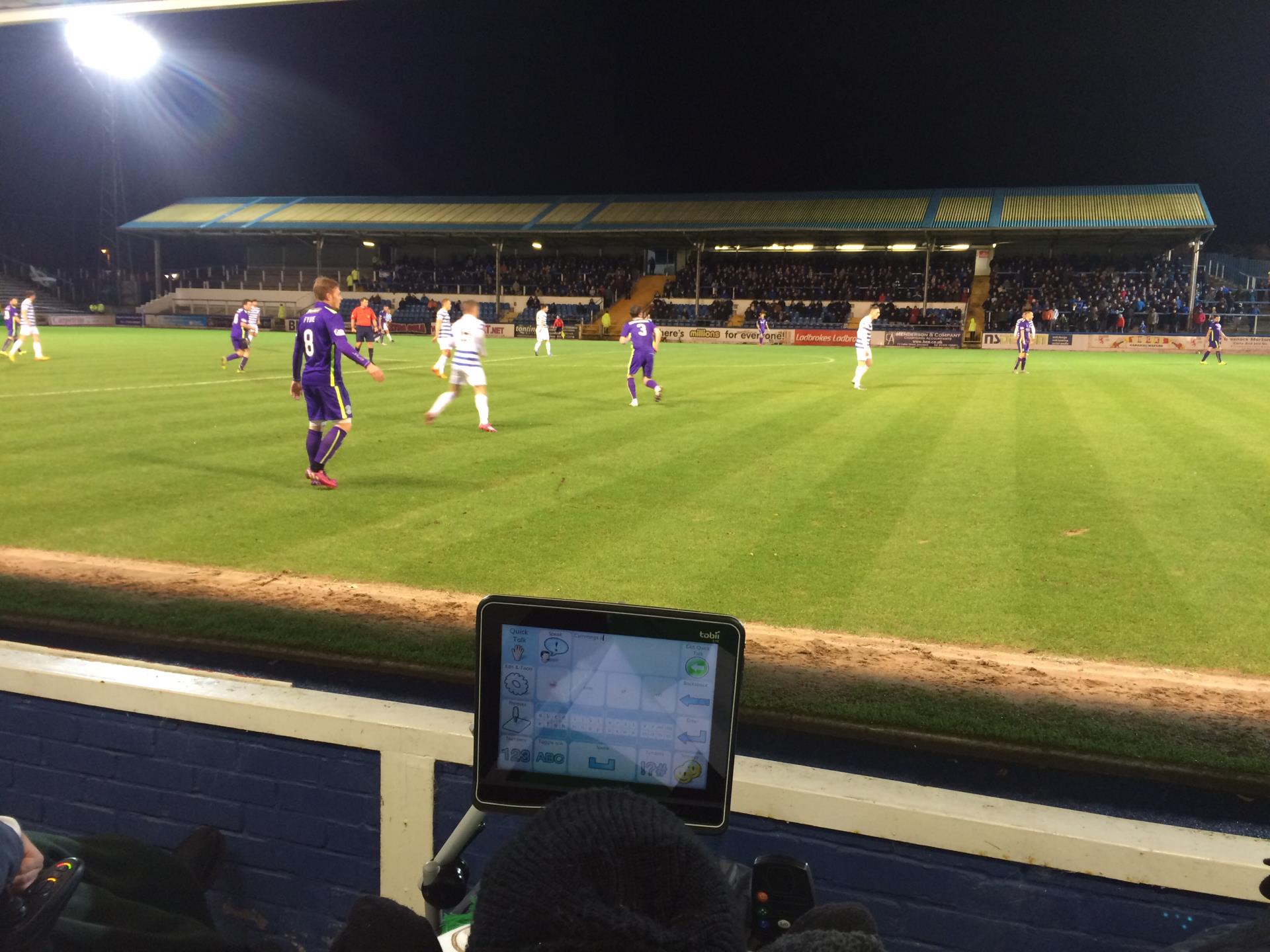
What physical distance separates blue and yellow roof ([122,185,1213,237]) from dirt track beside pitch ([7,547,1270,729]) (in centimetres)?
4137

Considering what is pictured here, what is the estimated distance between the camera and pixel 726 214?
46594 mm

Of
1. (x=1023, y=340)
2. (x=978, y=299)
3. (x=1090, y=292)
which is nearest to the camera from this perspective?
(x=1023, y=340)

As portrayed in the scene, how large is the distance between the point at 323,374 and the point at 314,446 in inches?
28.1

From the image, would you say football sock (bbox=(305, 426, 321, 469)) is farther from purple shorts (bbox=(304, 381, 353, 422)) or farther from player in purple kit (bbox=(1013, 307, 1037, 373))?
player in purple kit (bbox=(1013, 307, 1037, 373))

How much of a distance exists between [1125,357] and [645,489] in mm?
29643

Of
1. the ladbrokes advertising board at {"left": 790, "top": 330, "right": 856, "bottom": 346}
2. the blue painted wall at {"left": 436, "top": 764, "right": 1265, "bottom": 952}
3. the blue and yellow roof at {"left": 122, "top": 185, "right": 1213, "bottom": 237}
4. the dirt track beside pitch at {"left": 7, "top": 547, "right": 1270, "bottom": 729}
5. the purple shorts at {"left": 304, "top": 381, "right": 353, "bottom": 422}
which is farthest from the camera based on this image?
the blue and yellow roof at {"left": 122, "top": 185, "right": 1213, "bottom": 237}

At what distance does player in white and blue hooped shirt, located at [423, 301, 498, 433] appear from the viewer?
1184 centimetres

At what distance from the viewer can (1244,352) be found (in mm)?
34438

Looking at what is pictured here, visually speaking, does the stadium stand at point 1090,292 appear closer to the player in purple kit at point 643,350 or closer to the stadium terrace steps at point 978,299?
the stadium terrace steps at point 978,299

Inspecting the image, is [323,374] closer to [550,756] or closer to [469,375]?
[469,375]

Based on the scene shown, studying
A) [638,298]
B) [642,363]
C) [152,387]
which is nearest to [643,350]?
[642,363]

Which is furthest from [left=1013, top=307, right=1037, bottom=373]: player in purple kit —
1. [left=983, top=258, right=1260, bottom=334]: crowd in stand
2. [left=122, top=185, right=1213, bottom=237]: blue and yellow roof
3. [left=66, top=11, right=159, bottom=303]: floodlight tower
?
[left=66, top=11, right=159, bottom=303]: floodlight tower

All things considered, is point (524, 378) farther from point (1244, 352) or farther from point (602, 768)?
point (1244, 352)

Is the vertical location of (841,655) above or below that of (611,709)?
below
